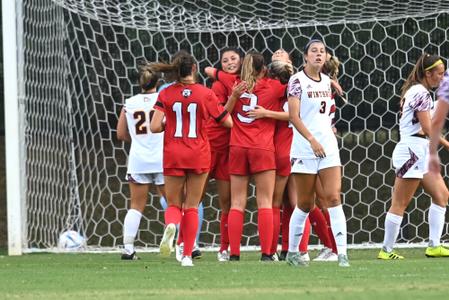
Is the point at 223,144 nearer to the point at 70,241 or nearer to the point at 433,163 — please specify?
the point at 70,241

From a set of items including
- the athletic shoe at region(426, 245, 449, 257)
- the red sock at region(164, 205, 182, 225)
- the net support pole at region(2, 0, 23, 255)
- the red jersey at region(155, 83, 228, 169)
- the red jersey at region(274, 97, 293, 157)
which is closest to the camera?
the red sock at region(164, 205, 182, 225)

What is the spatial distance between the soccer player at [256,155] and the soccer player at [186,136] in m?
0.99

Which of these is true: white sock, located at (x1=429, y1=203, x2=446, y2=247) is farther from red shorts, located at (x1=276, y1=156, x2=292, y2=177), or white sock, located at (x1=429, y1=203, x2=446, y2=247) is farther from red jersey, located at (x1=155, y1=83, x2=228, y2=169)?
red jersey, located at (x1=155, y1=83, x2=228, y2=169)

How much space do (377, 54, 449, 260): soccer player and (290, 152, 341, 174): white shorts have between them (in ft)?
5.07

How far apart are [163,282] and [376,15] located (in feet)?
22.9

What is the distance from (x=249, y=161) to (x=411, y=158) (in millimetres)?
1516

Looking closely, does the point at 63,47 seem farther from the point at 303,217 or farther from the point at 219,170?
the point at 303,217

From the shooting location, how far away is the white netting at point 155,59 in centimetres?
1438

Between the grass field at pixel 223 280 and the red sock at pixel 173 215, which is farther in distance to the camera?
the red sock at pixel 173 215

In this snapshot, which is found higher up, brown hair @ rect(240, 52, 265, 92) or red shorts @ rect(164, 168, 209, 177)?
brown hair @ rect(240, 52, 265, 92)

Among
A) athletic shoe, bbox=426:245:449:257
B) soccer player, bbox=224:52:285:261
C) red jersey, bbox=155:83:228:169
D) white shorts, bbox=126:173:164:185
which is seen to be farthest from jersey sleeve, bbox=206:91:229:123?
athletic shoe, bbox=426:245:449:257

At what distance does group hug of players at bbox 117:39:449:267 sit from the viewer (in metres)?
10.0

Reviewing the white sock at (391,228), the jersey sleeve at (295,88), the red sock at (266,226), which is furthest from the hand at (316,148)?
the white sock at (391,228)

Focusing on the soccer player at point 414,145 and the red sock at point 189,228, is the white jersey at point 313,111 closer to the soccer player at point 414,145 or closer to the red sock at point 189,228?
Result: the red sock at point 189,228
